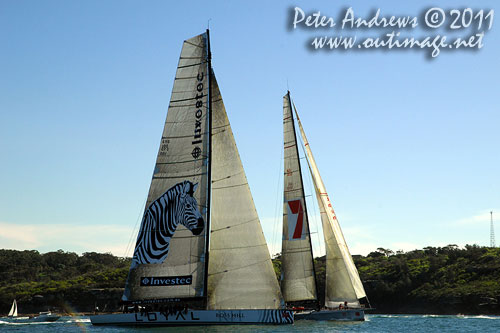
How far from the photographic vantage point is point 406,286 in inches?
3536

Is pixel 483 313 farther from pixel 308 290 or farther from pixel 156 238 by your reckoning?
pixel 156 238

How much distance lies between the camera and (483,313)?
3046 inches

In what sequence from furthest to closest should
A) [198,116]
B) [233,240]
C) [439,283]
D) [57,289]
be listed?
[57,289], [439,283], [198,116], [233,240]

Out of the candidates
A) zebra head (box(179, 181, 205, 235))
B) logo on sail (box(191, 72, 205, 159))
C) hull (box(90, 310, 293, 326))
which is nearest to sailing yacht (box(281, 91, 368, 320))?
hull (box(90, 310, 293, 326))

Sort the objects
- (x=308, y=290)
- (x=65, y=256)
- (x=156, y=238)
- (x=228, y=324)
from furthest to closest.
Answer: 1. (x=65, y=256)
2. (x=308, y=290)
3. (x=156, y=238)
4. (x=228, y=324)

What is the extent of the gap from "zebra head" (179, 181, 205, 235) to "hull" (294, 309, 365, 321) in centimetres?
1312

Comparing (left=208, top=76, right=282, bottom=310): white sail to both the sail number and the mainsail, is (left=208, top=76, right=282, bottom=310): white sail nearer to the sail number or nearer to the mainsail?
the mainsail

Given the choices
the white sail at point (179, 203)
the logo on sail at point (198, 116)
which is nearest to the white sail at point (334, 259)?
the logo on sail at point (198, 116)

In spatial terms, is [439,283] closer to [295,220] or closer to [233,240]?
[295,220]

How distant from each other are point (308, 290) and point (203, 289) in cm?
A: 1421

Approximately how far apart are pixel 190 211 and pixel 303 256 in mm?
14060

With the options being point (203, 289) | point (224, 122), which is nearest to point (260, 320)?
point (203, 289)

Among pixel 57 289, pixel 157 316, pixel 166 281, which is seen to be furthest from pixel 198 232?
pixel 57 289

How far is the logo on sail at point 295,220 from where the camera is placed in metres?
50.4
